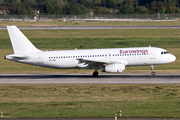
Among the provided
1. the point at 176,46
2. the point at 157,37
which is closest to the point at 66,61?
the point at 176,46

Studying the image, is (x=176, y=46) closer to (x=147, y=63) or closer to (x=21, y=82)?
(x=147, y=63)

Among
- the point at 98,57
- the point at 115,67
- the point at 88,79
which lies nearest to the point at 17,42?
the point at 88,79

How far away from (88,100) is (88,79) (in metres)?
13.1

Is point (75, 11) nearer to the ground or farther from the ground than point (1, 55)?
farther from the ground

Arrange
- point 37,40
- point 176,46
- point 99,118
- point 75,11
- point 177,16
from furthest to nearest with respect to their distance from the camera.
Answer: point 75,11 → point 177,16 → point 37,40 → point 176,46 → point 99,118

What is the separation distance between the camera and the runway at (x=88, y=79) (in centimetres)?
4172

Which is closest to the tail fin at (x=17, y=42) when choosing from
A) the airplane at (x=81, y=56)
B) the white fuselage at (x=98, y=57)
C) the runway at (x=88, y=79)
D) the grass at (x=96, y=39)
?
the airplane at (x=81, y=56)

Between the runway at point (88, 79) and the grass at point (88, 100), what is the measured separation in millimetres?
2952

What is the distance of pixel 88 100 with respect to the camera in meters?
31.2

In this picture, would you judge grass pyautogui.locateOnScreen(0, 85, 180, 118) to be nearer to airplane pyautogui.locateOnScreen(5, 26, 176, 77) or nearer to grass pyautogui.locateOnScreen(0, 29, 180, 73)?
airplane pyautogui.locateOnScreen(5, 26, 176, 77)

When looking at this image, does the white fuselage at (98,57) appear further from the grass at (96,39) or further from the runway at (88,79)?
the grass at (96,39)

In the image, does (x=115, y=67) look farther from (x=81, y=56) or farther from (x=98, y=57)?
(x=81, y=56)

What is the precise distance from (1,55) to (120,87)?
132ft

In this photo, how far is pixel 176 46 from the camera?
79.2 m
